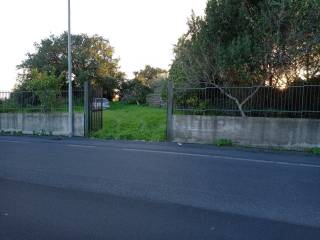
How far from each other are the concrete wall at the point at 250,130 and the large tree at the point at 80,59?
27.2 m

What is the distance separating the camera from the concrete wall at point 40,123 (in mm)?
16395

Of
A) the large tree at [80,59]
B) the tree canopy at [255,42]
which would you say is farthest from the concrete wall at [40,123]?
the large tree at [80,59]

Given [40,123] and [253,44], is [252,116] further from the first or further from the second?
[40,123]

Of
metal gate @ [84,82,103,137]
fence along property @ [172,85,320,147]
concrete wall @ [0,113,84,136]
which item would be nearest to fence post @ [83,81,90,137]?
metal gate @ [84,82,103,137]

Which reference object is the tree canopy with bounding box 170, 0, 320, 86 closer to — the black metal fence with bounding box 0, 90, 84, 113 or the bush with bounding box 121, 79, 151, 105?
the black metal fence with bounding box 0, 90, 84, 113

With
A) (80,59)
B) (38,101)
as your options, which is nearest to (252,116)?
(38,101)

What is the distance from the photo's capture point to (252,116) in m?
13.3

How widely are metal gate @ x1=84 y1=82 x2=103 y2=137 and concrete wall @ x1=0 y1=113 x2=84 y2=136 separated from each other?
312 mm

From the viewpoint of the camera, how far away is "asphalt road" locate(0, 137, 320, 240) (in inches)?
170

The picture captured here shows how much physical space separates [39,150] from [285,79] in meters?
9.73

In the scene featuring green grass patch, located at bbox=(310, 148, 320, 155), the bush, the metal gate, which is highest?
the bush

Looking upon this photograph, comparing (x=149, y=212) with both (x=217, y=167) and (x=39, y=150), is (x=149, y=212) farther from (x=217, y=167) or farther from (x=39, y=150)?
(x=39, y=150)

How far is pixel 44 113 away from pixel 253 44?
1064cm

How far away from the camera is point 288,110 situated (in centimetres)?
1280
